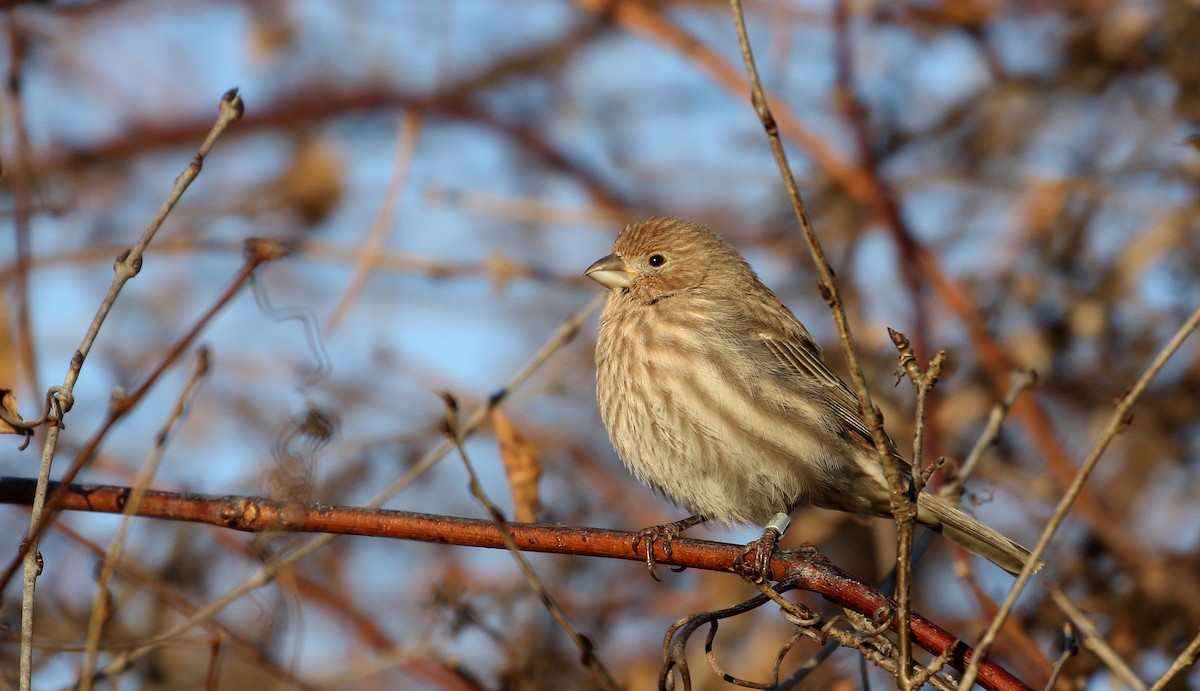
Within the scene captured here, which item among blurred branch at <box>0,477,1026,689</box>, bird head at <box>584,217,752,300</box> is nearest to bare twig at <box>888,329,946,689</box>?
blurred branch at <box>0,477,1026,689</box>

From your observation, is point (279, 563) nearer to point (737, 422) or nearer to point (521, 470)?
point (521, 470)

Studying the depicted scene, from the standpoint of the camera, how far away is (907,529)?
2.94m

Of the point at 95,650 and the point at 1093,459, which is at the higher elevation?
the point at 95,650

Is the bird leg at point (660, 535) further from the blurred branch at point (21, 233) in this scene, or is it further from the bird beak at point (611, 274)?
the blurred branch at point (21, 233)

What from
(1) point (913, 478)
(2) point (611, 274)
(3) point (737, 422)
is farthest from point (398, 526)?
(2) point (611, 274)

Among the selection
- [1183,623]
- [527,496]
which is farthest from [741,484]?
[1183,623]

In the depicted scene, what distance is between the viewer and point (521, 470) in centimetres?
438

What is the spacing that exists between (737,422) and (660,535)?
92 cm

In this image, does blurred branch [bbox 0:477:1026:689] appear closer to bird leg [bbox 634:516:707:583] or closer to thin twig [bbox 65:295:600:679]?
thin twig [bbox 65:295:600:679]

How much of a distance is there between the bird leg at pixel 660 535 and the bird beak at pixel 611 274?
49.0 inches

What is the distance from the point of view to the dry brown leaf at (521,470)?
14.3 ft

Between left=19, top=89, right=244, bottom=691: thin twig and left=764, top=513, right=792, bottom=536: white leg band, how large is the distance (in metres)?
2.70

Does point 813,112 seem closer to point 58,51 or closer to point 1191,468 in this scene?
point 1191,468

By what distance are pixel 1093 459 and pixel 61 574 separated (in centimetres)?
488
